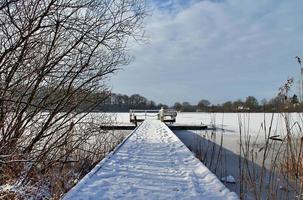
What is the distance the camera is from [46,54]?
5418mm

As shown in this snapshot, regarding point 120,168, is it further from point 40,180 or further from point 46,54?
point 46,54

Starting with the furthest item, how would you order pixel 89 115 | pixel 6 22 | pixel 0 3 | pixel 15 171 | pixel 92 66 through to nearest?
1. pixel 89 115
2. pixel 92 66
3. pixel 15 171
4. pixel 6 22
5. pixel 0 3

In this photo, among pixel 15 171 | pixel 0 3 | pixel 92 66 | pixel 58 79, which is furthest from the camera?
pixel 92 66

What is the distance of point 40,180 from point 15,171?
47cm

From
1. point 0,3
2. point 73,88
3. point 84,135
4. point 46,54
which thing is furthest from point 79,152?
point 0,3

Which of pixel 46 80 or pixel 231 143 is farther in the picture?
pixel 231 143

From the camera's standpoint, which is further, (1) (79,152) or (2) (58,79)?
(1) (79,152)

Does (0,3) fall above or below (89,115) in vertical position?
above

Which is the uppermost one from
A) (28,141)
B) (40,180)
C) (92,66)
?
(92,66)

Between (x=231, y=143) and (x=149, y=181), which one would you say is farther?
(x=231, y=143)

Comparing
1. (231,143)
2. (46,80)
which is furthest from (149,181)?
(231,143)

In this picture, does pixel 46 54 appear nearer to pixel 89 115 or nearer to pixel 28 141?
pixel 28 141

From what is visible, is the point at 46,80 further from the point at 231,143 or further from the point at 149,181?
the point at 231,143

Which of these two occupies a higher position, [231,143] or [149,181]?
[149,181]
